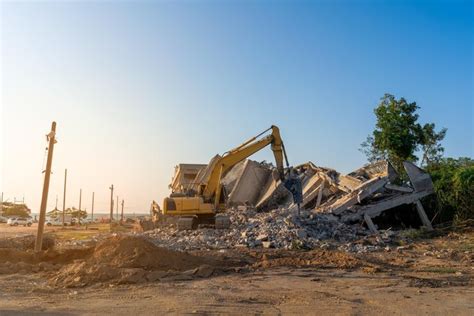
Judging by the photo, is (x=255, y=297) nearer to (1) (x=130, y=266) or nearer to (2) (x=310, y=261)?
(1) (x=130, y=266)

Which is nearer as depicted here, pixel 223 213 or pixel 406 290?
pixel 406 290

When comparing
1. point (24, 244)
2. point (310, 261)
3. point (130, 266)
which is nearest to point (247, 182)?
point (24, 244)

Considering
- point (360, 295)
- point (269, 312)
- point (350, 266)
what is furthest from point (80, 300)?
point (350, 266)

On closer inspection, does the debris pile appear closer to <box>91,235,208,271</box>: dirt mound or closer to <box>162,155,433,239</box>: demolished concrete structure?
<box>162,155,433,239</box>: demolished concrete structure

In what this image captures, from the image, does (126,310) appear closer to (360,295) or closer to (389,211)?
(360,295)

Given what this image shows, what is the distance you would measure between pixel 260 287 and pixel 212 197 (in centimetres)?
1427

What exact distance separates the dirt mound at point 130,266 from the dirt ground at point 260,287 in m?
0.04

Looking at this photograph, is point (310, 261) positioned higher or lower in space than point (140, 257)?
lower

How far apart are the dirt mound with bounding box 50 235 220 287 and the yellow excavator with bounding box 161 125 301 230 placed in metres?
9.29

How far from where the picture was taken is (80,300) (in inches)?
324

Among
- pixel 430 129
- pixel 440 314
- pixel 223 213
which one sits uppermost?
pixel 430 129

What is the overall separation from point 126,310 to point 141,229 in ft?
62.2

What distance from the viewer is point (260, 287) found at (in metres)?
9.38

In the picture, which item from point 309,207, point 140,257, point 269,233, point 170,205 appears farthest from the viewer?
point 309,207
